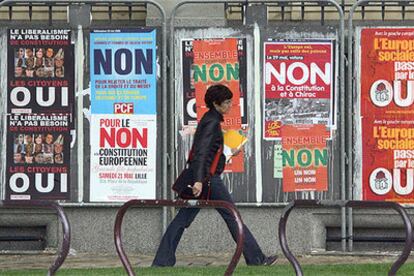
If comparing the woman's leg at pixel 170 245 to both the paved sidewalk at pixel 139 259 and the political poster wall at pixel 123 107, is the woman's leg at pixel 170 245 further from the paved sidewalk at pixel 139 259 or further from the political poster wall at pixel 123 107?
the political poster wall at pixel 123 107

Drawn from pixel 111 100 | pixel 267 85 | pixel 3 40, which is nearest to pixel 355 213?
pixel 267 85

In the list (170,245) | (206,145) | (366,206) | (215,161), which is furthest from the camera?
(170,245)

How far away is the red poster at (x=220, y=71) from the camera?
1473 cm

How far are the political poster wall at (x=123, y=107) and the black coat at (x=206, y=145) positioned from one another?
2328 millimetres

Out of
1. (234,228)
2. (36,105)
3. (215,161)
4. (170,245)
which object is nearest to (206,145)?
(215,161)

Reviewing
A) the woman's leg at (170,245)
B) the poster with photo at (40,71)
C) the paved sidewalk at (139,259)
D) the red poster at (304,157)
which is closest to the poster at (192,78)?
the red poster at (304,157)

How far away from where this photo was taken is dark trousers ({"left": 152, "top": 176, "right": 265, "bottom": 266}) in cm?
1256

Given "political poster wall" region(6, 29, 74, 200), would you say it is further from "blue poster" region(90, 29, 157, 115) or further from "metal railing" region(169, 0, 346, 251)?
"metal railing" region(169, 0, 346, 251)

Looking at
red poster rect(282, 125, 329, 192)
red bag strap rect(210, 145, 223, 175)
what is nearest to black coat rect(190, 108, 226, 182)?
red bag strap rect(210, 145, 223, 175)

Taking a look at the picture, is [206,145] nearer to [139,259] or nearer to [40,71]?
[139,259]

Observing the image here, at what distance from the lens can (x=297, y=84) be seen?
48.3 feet

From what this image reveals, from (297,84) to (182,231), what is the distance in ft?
9.09

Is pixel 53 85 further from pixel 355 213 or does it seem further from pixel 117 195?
pixel 355 213

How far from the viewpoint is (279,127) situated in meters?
14.8
